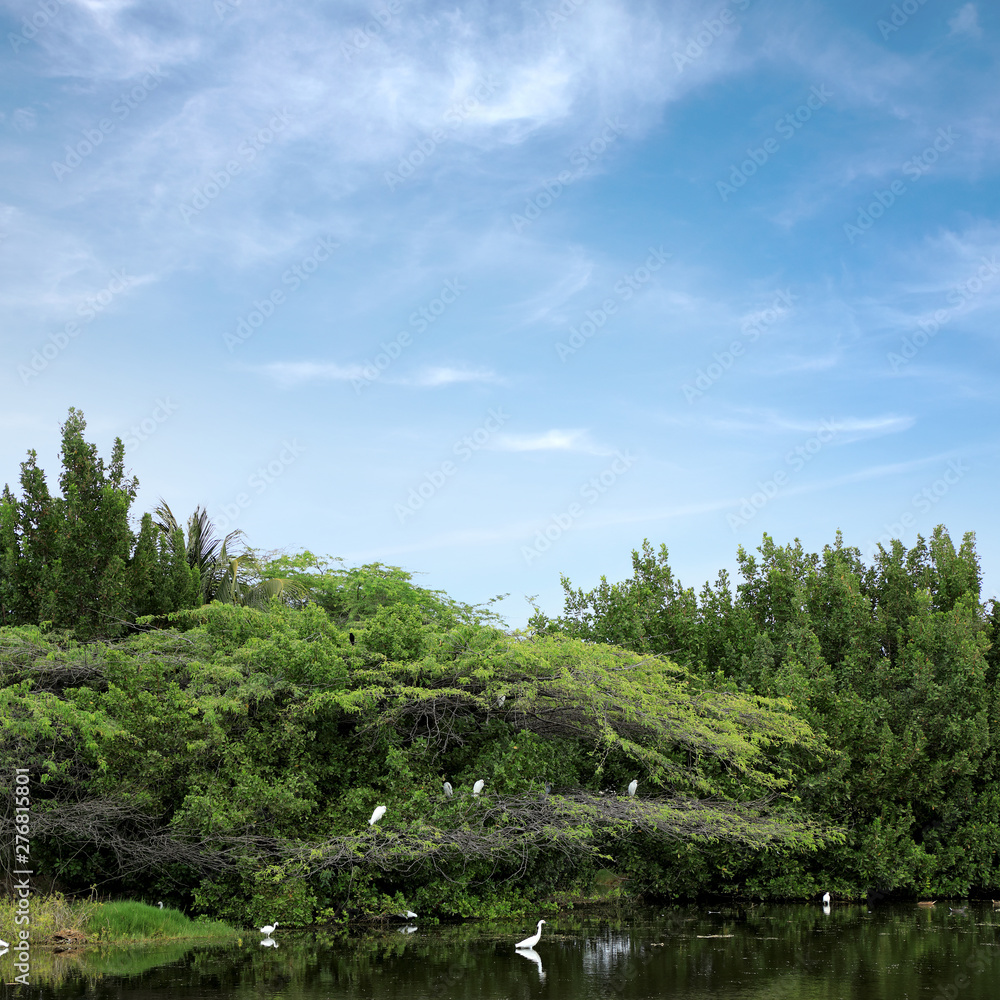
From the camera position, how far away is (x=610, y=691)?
16.2m

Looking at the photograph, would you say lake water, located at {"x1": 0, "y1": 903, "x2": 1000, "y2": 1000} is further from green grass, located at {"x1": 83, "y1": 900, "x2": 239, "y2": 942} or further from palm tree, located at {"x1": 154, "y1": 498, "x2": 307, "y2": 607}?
palm tree, located at {"x1": 154, "y1": 498, "x2": 307, "y2": 607}

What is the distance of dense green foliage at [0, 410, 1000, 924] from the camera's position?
1432 centimetres

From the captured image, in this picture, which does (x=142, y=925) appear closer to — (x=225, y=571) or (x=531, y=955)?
(x=531, y=955)

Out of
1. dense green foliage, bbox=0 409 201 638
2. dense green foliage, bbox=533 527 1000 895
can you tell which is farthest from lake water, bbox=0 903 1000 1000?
dense green foliage, bbox=0 409 201 638

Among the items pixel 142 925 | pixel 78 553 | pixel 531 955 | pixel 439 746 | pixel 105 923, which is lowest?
pixel 531 955

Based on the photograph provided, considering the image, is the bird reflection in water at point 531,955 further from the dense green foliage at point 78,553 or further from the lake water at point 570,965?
the dense green foliage at point 78,553

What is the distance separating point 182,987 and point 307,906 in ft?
14.1

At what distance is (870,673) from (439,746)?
1023 centimetres

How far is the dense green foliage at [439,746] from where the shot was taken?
1432cm

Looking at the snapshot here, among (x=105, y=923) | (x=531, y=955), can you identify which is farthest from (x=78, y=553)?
(x=531, y=955)

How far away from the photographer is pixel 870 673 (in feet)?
69.3

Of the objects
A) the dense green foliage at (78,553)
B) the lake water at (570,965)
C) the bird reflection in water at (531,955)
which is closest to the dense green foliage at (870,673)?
the lake water at (570,965)

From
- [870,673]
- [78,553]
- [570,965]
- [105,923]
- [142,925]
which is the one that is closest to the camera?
[570,965]

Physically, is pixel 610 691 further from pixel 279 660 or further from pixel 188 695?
pixel 188 695
